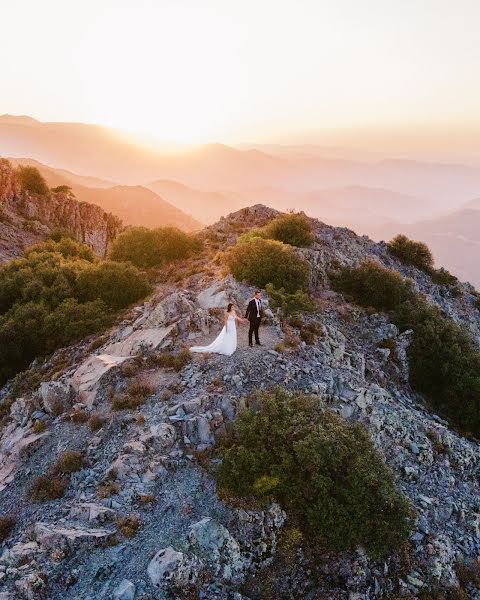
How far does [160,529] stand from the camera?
34.6 feet

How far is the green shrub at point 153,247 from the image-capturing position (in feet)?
111

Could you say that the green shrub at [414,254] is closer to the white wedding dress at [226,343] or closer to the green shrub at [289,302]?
the green shrub at [289,302]

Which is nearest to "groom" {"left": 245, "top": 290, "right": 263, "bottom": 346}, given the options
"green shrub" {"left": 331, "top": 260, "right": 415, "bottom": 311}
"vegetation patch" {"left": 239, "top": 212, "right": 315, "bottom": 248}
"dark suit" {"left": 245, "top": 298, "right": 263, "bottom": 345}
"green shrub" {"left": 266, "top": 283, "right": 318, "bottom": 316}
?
"dark suit" {"left": 245, "top": 298, "right": 263, "bottom": 345}

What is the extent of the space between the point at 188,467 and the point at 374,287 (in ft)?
58.4

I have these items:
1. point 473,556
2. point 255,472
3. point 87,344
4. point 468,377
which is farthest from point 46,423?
point 468,377

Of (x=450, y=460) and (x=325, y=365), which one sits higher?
(x=325, y=365)

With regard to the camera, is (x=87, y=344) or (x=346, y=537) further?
(x=87, y=344)

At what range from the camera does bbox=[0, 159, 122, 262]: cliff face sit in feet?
151

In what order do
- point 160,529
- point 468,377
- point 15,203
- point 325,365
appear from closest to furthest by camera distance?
point 160,529
point 325,365
point 468,377
point 15,203

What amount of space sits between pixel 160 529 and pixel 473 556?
8.87 meters

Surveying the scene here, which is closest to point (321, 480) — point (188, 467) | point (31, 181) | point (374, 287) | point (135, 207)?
point (188, 467)

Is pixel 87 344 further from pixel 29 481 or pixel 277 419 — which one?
pixel 277 419

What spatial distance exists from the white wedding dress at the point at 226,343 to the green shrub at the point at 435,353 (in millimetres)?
10810

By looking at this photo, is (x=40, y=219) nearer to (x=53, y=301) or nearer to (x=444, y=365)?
(x=53, y=301)
